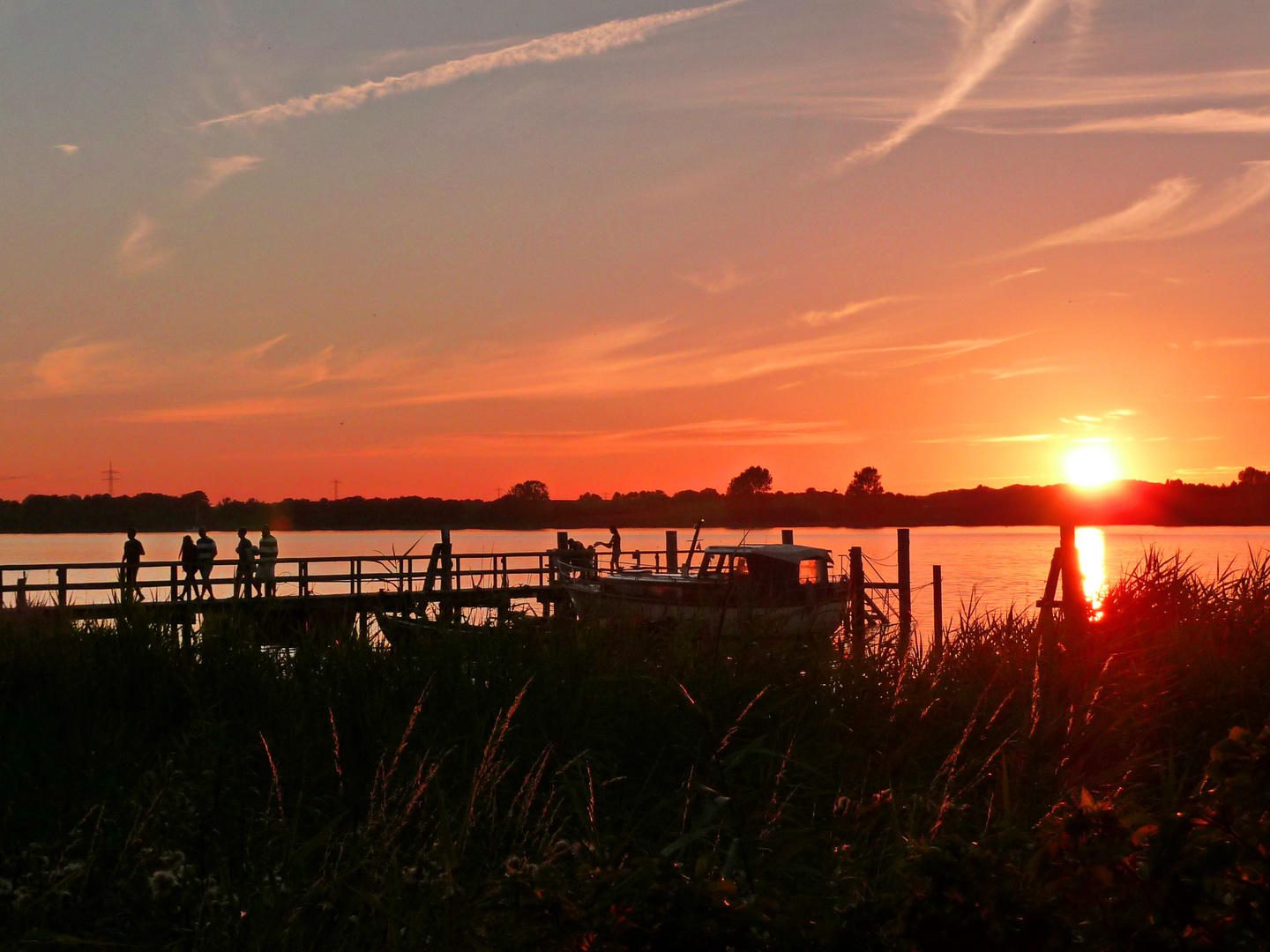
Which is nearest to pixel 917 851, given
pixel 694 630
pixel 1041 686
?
pixel 1041 686

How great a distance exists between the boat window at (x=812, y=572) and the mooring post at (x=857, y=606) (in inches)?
134

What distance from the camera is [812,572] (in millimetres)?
24281

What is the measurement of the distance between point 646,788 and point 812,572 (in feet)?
56.4

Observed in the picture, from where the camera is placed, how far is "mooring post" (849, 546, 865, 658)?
10.2m

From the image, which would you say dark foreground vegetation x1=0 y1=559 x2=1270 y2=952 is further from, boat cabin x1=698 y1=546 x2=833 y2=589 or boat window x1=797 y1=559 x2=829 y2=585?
boat window x1=797 y1=559 x2=829 y2=585

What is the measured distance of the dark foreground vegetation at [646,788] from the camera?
2.90 meters

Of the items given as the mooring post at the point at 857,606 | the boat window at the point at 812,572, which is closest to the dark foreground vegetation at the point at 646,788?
the mooring post at the point at 857,606

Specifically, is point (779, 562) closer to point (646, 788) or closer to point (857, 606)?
point (857, 606)

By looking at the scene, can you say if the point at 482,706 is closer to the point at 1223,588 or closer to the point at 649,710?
the point at 649,710

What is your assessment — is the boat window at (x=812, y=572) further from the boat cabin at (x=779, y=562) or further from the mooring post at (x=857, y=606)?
the mooring post at (x=857, y=606)

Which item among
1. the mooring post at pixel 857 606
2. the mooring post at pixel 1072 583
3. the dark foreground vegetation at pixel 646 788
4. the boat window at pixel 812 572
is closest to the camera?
the dark foreground vegetation at pixel 646 788

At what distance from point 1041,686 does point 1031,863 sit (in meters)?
6.06

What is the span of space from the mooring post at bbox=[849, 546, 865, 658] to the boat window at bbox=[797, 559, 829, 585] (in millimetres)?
3396

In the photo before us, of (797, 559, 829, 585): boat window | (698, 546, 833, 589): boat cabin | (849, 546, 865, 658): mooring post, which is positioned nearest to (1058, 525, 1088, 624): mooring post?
(849, 546, 865, 658): mooring post
